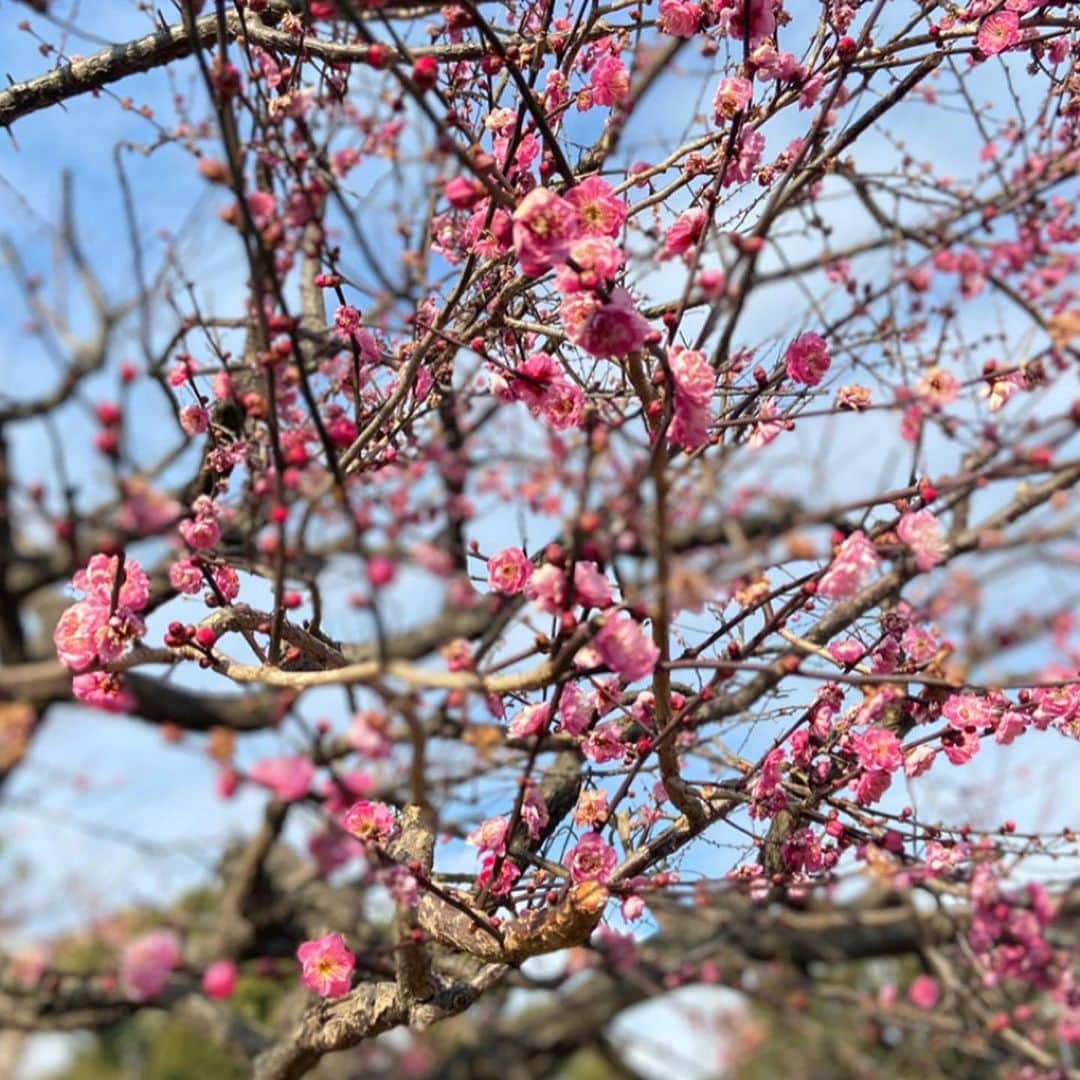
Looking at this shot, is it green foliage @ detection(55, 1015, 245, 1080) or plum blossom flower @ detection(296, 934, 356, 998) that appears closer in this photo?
plum blossom flower @ detection(296, 934, 356, 998)

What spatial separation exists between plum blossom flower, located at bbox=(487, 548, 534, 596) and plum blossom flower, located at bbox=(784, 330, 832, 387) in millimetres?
926

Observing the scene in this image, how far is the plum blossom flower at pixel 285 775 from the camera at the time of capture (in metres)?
1.58

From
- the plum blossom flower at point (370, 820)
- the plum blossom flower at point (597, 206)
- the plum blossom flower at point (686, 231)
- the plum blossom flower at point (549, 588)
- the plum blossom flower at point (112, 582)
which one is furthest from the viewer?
the plum blossom flower at point (370, 820)

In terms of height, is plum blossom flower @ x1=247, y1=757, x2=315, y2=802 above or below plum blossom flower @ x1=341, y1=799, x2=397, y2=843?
above

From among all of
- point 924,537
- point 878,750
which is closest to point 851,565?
point 924,537

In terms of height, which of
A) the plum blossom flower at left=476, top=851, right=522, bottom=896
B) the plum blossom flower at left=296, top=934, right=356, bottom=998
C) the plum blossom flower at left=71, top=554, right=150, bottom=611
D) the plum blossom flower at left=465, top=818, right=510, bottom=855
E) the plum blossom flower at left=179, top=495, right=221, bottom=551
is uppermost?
the plum blossom flower at left=179, top=495, right=221, bottom=551

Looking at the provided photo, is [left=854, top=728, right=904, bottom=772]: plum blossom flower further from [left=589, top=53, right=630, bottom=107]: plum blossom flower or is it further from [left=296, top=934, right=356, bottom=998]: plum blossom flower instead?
[left=589, top=53, right=630, bottom=107]: plum blossom flower

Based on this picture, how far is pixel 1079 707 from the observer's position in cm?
325

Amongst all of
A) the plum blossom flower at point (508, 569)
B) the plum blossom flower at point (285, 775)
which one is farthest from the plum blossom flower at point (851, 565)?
the plum blossom flower at point (285, 775)

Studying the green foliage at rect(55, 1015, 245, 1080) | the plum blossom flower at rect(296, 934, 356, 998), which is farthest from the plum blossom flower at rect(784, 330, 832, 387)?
the green foliage at rect(55, 1015, 245, 1080)

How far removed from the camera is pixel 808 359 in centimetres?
293

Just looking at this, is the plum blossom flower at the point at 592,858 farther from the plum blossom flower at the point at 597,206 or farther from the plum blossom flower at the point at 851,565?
the plum blossom flower at the point at 597,206

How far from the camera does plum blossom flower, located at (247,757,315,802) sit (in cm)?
158

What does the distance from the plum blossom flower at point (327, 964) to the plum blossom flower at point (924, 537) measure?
1.85m
